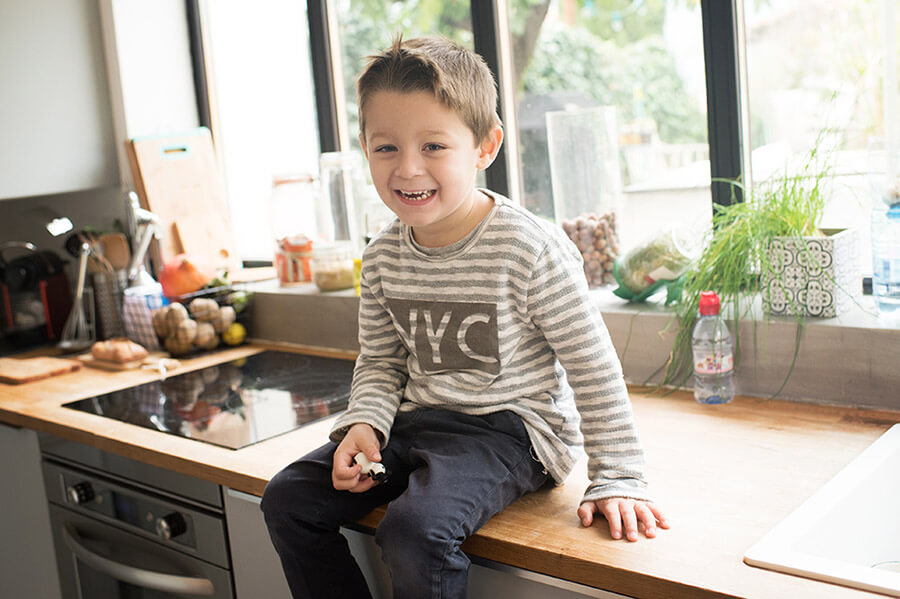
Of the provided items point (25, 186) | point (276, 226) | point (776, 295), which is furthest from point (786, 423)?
point (25, 186)

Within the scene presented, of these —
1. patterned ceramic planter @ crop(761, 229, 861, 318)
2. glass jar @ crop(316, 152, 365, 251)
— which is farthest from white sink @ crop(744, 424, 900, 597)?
glass jar @ crop(316, 152, 365, 251)

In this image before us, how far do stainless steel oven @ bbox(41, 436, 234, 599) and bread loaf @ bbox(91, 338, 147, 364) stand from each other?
325mm

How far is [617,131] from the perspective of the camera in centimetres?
179

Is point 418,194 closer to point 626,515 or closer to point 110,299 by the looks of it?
point 626,515

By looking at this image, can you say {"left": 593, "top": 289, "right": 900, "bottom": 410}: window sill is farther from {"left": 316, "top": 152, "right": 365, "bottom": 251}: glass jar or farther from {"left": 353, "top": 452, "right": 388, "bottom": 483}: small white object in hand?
{"left": 316, "top": 152, "right": 365, "bottom": 251}: glass jar

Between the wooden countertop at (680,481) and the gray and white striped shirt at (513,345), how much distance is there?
68 millimetres

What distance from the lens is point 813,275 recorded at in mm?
1339

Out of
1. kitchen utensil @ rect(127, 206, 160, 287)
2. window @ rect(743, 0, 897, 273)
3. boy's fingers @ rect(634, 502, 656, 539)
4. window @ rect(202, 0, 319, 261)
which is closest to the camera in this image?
boy's fingers @ rect(634, 502, 656, 539)

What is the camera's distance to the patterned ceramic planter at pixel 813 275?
1.33 m

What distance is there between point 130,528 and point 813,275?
3.75 feet

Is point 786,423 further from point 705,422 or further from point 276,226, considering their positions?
point 276,226

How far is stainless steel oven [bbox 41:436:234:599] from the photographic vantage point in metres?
1.37

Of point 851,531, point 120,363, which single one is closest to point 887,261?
point 851,531

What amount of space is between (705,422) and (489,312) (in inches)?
16.0
